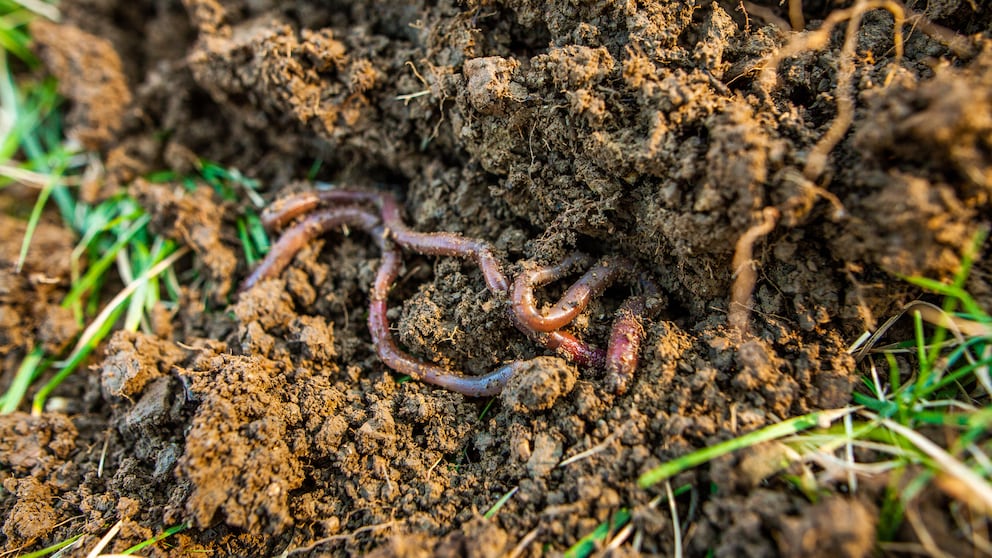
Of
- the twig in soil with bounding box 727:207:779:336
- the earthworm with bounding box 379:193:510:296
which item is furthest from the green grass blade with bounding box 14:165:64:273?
the twig in soil with bounding box 727:207:779:336

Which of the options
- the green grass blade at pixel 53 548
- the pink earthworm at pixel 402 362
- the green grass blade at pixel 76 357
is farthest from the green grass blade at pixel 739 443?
the green grass blade at pixel 76 357

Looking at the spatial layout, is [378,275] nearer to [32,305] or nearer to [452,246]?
[452,246]

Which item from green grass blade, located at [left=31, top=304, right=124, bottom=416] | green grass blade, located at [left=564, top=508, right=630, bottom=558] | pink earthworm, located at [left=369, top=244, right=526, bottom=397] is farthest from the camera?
green grass blade, located at [left=31, top=304, right=124, bottom=416]

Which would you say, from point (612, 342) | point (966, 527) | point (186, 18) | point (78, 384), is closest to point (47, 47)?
point (186, 18)

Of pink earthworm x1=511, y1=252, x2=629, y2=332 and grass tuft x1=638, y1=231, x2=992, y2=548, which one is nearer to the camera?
grass tuft x1=638, y1=231, x2=992, y2=548

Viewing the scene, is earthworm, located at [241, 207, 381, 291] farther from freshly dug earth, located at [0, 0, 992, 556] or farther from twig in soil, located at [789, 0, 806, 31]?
twig in soil, located at [789, 0, 806, 31]

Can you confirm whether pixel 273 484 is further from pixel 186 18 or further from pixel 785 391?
pixel 186 18
